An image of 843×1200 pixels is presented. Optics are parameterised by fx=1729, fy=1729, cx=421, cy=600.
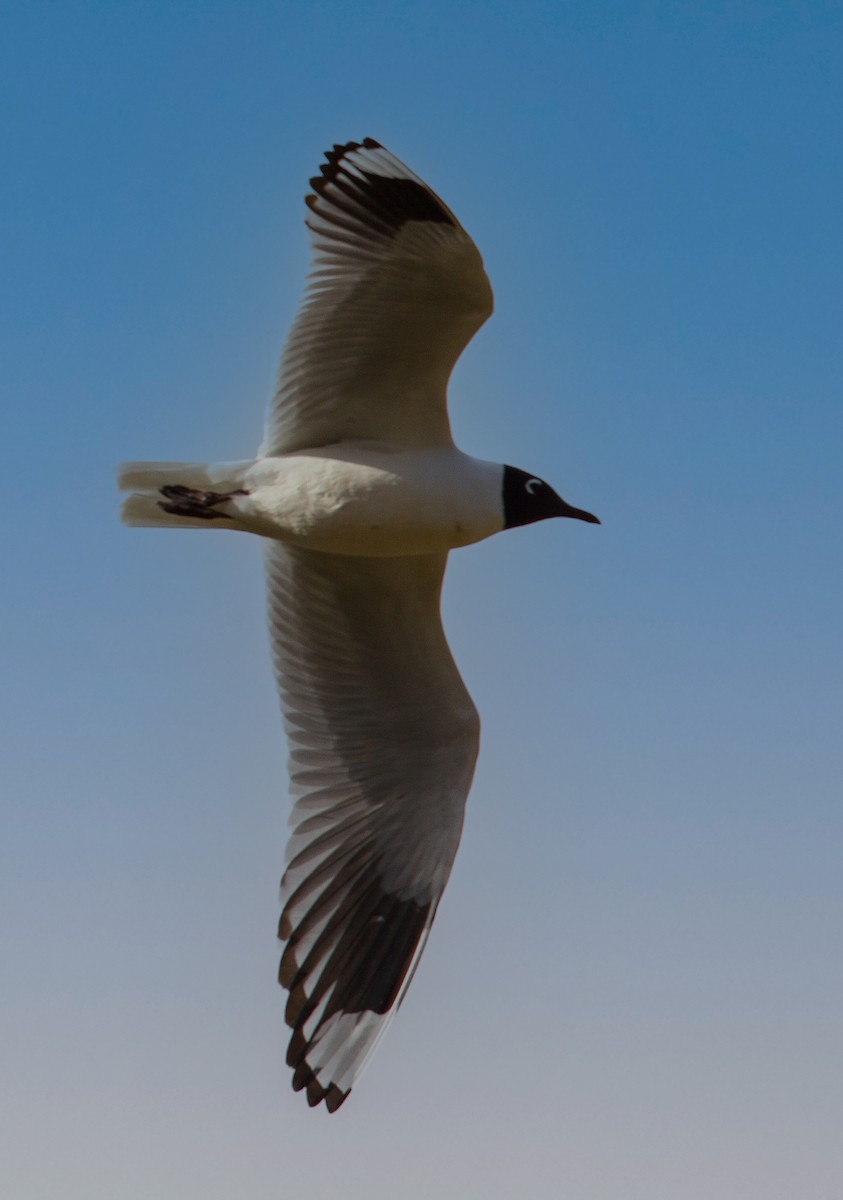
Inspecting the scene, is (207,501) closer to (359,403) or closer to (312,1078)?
(359,403)

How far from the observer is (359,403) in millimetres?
7008

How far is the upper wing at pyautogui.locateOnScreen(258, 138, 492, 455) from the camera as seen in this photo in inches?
258

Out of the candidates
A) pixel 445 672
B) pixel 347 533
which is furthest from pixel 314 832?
pixel 347 533

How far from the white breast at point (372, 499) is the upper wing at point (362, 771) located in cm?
45

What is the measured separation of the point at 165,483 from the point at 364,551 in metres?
0.86

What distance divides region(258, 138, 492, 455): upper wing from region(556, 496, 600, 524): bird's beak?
63cm

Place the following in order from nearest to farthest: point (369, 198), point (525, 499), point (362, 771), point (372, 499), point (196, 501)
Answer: point (369, 198), point (372, 499), point (196, 501), point (525, 499), point (362, 771)

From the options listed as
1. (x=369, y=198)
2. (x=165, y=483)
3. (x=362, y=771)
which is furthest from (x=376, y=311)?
(x=362, y=771)

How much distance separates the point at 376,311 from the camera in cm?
671

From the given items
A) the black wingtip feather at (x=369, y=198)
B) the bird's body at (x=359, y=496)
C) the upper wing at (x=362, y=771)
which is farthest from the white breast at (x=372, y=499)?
the black wingtip feather at (x=369, y=198)

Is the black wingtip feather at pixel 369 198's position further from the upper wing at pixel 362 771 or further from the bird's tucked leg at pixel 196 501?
the upper wing at pixel 362 771

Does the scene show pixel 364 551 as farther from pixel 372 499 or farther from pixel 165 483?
pixel 165 483

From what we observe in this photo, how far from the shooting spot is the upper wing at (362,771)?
7.29 metres

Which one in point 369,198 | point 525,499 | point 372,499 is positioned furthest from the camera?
point 525,499
